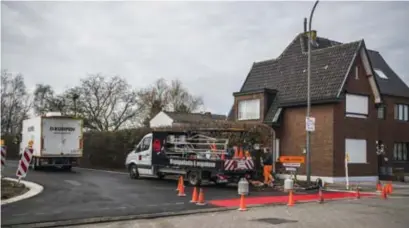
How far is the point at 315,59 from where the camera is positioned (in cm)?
3331

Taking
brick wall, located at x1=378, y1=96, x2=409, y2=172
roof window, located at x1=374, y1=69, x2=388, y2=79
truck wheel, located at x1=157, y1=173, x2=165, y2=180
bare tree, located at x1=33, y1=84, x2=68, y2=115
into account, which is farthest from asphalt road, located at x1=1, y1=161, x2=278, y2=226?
bare tree, located at x1=33, y1=84, x2=68, y2=115

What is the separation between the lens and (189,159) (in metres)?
23.9

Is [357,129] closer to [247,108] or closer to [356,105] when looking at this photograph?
[356,105]

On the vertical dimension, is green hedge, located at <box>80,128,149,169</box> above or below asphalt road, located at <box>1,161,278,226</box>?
above

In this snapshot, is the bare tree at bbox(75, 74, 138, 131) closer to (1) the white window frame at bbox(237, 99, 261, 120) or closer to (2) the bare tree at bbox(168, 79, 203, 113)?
(2) the bare tree at bbox(168, 79, 203, 113)

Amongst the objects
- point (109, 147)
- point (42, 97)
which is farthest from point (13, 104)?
point (109, 147)

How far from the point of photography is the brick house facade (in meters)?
29.7

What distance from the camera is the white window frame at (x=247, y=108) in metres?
34.1

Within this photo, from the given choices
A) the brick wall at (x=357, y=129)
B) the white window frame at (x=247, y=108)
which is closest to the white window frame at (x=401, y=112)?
the brick wall at (x=357, y=129)

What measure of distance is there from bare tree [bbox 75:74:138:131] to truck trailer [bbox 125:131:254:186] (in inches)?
1324

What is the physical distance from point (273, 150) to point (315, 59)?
673 cm

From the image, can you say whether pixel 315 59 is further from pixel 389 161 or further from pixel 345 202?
pixel 345 202

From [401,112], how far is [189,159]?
22351 millimetres

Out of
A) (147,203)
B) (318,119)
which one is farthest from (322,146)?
(147,203)
